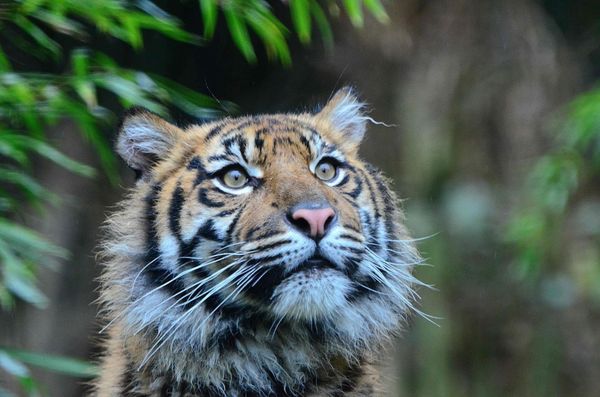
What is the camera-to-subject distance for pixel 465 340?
5742 millimetres

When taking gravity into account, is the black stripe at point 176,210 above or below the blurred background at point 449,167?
below

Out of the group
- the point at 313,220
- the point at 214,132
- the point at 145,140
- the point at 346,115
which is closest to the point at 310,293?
the point at 313,220

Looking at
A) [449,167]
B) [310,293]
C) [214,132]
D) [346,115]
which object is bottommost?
[310,293]

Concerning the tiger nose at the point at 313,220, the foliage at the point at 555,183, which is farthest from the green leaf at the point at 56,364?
the foliage at the point at 555,183

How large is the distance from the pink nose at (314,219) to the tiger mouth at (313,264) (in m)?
0.07

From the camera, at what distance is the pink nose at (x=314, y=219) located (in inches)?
101

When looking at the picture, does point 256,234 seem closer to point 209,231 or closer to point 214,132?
point 209,231

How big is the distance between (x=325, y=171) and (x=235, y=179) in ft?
0.99

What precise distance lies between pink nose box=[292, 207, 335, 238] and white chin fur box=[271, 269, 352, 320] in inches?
4.6

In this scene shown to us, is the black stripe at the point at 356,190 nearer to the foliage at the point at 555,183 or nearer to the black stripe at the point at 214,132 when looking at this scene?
the black stripe at the point at 214,132

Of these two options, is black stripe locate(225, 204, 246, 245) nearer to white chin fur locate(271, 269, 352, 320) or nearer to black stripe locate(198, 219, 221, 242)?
black stripe locate(198, 219, 221, 242)

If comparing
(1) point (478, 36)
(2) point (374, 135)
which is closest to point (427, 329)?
(2) point (374, 135)

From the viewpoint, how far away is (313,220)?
101 inches


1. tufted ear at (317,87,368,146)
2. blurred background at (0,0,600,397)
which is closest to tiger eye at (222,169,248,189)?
tufted ear at (317,87,368,146)
